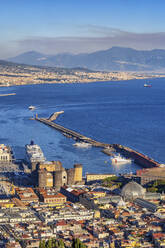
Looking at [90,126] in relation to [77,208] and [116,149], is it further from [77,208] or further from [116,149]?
[77,208]

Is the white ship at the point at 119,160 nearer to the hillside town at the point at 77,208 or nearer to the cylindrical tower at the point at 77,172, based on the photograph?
the hillside town at the point at 77,208

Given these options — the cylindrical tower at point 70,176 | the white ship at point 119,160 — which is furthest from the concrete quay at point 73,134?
the cylindrical tower at point 70,176

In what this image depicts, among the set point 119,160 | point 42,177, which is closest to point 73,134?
point 119,160

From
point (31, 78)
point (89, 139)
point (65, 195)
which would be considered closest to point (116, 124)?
point (89, 139)

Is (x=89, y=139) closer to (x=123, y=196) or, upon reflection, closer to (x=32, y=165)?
(x=32, y=165)

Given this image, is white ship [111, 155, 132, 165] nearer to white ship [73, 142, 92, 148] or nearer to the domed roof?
white ship [73, 142, 92, 148]

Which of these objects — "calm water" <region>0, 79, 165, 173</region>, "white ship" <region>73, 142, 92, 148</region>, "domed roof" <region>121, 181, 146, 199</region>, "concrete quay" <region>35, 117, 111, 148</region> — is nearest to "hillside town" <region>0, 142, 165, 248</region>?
"domed roof" <region>121, 181, 146, 199</region>
